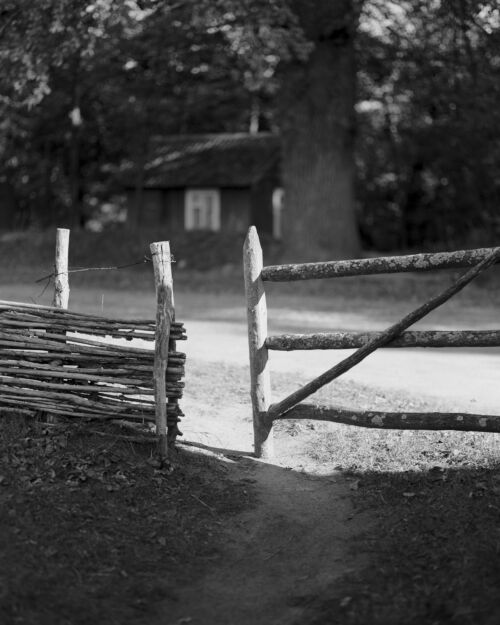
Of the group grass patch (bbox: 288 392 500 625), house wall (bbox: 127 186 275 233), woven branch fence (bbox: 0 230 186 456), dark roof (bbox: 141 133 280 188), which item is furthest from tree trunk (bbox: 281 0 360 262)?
woven branch fence (bbox: 0 230 186 456)

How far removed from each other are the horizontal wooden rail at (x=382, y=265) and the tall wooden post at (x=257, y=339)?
0.12 m

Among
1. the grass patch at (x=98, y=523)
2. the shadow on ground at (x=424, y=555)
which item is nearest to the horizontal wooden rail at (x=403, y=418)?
the shadow on ground at (x=424, y=555)

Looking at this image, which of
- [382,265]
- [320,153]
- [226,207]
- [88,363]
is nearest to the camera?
[382,265]

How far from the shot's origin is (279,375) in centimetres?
877

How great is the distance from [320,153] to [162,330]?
14.2 m

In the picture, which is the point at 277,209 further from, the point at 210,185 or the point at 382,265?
the point at 382,265

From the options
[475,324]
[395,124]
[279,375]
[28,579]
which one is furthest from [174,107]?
[28,579]

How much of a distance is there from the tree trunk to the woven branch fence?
13341mm

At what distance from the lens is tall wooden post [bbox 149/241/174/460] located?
588 centimetres

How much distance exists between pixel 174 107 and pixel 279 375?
22211 millimetres

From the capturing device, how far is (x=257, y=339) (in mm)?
6230

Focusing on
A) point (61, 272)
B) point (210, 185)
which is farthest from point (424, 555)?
point (210, 185)

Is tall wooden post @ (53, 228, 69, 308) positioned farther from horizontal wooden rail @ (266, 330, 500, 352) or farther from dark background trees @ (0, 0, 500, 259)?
dark background trees @ (0, 0, 500, 259)

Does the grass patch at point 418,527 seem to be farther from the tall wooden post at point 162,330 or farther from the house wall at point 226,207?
the house wall at point 226,207
